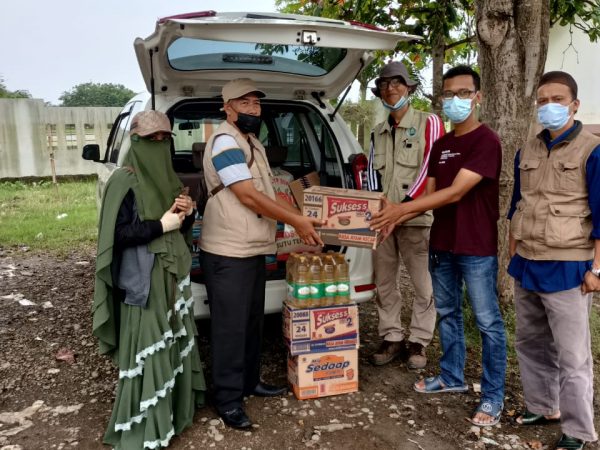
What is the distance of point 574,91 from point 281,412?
7.61 feet

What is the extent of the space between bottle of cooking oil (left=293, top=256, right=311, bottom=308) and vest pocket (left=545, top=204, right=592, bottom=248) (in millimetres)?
1366

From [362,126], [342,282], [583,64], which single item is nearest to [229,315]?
[342,282]

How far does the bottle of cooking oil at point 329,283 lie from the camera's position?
3273 mm

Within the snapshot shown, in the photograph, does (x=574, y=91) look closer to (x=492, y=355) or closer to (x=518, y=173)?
(x=518, y=173)

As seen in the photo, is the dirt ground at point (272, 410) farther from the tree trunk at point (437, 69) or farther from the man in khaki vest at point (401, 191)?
the tree trunk at point (437, 69)

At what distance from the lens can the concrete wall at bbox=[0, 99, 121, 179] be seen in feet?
51.3

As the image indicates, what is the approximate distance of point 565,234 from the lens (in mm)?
2533

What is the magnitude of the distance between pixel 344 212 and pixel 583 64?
436 inches

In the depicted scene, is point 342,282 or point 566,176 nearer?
point 566,176

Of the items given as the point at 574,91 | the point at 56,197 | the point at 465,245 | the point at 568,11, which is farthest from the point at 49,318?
the point at 56,197

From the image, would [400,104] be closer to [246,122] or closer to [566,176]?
[246,122]

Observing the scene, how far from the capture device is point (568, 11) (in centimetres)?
500

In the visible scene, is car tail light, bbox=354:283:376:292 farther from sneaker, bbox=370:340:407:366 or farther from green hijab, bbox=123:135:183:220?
green hijab, bbox=123:135:183:220

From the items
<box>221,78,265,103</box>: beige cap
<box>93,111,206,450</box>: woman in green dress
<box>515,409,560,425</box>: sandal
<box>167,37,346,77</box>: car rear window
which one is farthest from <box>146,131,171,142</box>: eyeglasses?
<box>515,409,560,425</box>: sandal
